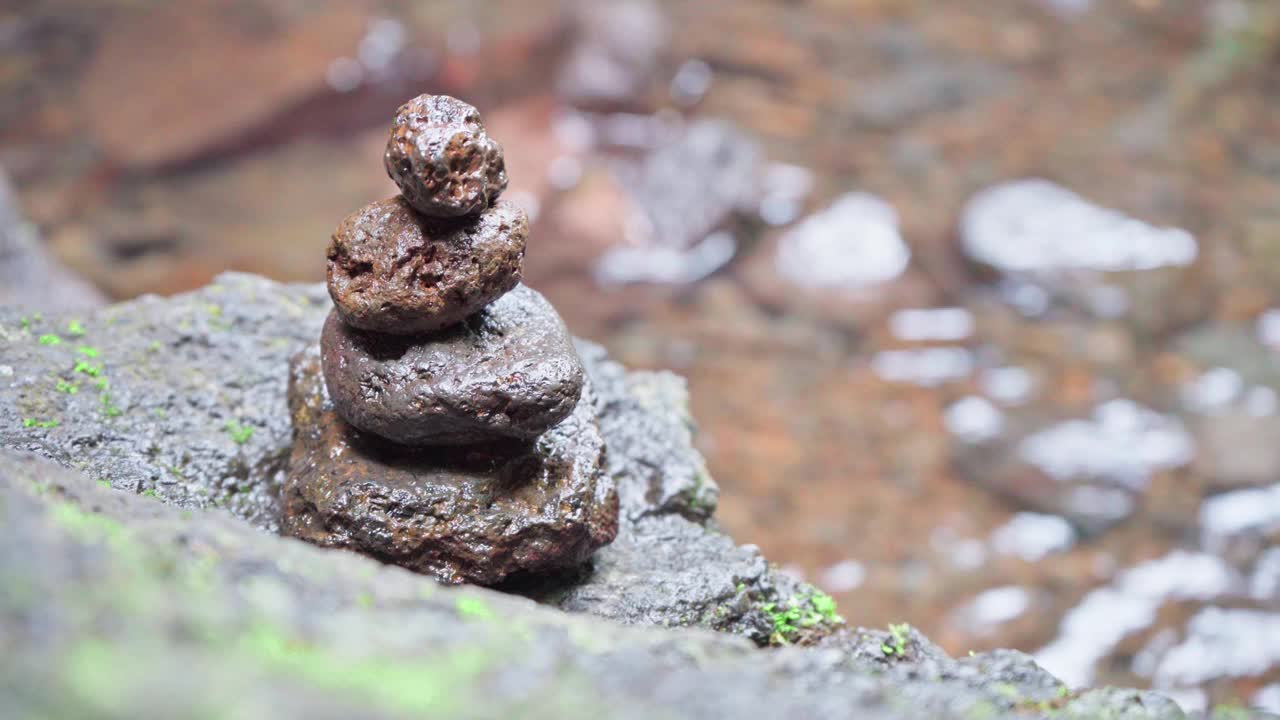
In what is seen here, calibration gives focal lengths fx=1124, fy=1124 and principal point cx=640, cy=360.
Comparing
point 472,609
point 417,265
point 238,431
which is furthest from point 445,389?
point 238,431

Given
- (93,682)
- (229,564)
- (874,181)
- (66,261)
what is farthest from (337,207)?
(93,682)

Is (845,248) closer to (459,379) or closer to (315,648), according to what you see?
(459,379)

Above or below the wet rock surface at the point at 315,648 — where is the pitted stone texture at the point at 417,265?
above

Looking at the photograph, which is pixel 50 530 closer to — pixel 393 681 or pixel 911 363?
pixel 393 681

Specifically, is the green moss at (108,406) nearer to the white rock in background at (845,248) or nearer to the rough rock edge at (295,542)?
the rough rock edge at (295,542)

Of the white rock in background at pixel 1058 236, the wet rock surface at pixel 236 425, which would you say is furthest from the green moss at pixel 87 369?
the white rock in background at pixel 1058 236

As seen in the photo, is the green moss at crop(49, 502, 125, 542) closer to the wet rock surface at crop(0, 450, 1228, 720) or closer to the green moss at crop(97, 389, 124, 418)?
the wet rock surface at crop(0, 450, 1228, 720)
